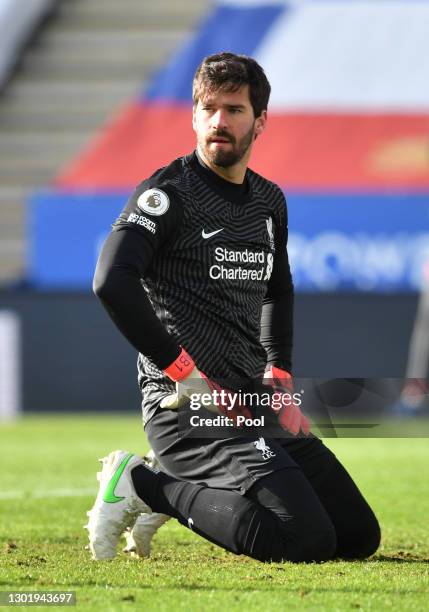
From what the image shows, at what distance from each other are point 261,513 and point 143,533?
55 centimetres

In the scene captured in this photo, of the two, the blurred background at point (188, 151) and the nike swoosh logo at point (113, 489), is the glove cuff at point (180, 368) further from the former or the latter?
the blurred background at point (188, 151)

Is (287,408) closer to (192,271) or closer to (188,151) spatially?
(192,271)

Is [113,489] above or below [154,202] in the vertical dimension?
below

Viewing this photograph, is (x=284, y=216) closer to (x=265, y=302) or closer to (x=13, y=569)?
(x=265, y=302)

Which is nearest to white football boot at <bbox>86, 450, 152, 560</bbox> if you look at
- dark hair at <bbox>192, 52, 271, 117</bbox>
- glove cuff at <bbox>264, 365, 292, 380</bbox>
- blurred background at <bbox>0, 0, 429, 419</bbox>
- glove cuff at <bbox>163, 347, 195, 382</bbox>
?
glove cuff at <bbox>163, 347, 195, 382</bbox>

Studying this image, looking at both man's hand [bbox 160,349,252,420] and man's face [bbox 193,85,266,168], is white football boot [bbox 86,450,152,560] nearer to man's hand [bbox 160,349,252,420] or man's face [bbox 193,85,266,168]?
man's hand [bbox 160,349,252,420]

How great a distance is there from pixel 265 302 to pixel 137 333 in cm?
101

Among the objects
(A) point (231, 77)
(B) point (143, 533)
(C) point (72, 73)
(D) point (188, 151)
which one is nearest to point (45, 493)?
(B) point (143, 533)

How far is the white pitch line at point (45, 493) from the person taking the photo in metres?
6.68

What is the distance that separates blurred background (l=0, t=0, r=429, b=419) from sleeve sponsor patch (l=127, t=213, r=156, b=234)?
993 centimetres

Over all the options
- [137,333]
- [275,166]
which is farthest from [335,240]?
[137,333]

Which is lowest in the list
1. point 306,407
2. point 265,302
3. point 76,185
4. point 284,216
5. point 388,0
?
point 306,407

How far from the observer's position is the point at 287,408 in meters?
4.50

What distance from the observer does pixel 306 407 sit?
455 cm
